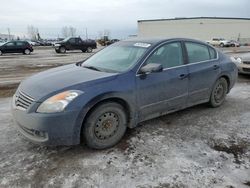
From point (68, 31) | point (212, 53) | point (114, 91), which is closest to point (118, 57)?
point (114, 91)

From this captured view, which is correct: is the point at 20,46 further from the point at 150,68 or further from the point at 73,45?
the point at 150,68

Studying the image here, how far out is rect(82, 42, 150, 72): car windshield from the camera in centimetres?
418

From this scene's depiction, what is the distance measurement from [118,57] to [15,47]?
22.5m

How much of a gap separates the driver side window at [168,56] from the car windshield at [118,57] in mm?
201

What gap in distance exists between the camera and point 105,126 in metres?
3.79

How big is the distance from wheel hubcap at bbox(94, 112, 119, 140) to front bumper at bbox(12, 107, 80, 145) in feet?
1.08

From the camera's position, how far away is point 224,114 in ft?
17.4

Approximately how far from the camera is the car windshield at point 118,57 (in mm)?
4180

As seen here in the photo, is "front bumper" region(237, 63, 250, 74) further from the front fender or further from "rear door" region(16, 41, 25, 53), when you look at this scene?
"rear door" region(16, 41, 25, 53)

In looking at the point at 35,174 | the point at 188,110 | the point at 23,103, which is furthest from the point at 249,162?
the point at 23,103

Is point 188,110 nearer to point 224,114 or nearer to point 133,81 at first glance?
point 224,114

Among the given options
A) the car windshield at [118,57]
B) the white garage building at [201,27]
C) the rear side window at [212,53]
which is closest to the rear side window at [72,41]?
the car windshield at [118,57]

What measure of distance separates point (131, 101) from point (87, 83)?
29.0 inches

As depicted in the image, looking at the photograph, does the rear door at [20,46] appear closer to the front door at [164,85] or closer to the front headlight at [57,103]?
the front door at [164,85]
